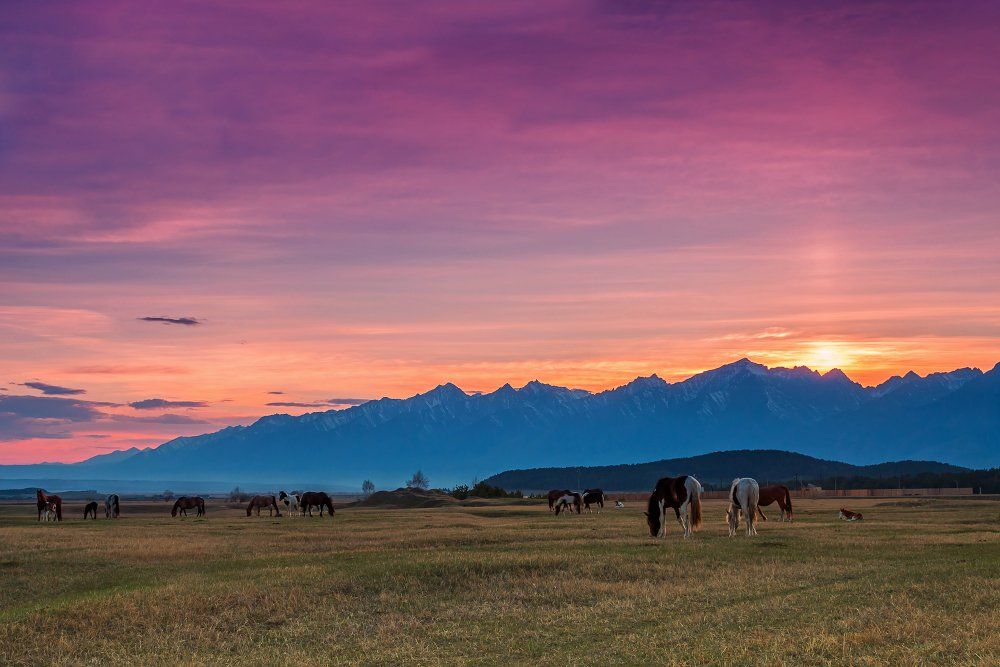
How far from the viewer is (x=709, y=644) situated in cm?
1884

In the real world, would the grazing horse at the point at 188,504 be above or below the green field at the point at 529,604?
above

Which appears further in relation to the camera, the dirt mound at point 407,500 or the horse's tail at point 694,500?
the dirt mound at point 407,500

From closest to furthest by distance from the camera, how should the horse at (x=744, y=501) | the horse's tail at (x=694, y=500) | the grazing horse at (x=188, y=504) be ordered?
the horse's tail at (x=694, y=500) → the horse at (x=744, y=501) → the grazing horse at (x=188, y=504)

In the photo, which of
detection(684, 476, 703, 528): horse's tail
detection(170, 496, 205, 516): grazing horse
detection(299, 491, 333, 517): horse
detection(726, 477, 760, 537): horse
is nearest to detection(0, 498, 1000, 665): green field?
detection(684, 476, 703, 528): horse's tail

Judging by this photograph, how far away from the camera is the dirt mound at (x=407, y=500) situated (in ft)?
354

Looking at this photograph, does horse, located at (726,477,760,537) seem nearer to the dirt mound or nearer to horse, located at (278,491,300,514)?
horse, located at (278,491,300,514)

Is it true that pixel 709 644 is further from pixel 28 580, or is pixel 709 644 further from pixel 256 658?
pixel 28 580

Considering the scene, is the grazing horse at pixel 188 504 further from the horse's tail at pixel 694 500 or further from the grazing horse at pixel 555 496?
the horse's tail at pixel 694 500

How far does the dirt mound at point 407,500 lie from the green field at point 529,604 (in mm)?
67652

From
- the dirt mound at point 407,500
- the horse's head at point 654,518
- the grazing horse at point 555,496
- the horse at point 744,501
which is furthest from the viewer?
the dirt mound at point 407,500

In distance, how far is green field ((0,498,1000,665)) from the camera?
19.1 metres

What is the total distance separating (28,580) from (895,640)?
91.7 ft

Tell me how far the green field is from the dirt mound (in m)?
67.7

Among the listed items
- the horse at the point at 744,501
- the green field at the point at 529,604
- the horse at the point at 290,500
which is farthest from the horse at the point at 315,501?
the horse at the point at 744,501
